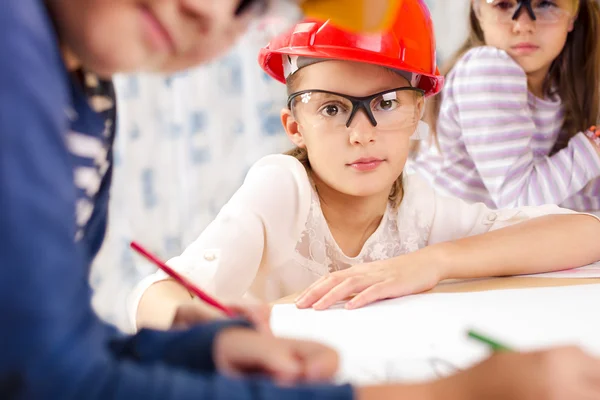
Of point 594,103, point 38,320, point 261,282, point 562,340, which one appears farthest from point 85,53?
point 594,103

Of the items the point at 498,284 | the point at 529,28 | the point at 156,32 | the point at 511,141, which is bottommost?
the point at 511,141

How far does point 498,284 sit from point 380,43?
0.35m

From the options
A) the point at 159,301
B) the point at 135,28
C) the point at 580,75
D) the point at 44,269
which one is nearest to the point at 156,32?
the point at 135,28

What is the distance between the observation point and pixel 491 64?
1.46m

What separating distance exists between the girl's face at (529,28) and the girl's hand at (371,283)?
2.71 ft

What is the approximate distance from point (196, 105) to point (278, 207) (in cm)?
98

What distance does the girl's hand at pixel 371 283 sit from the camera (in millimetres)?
729

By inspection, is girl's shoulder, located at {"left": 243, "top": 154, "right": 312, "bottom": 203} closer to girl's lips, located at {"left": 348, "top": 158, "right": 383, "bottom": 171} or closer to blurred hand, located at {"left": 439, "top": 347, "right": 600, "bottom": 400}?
girl's lips, located at {"left": 348, "top": 158, "right": 383, "bottom": 171}

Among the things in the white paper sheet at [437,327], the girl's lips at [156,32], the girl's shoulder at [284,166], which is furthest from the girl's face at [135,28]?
the girl's shoulder at [284,166]

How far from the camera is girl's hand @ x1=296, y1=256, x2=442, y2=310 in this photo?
73cm

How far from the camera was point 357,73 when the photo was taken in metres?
0.91

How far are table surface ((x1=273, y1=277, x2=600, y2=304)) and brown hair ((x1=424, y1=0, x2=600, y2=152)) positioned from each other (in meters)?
0.80

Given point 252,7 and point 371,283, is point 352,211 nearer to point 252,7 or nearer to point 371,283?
point 371,283

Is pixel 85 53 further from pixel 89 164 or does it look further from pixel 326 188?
pixel 326 188
